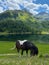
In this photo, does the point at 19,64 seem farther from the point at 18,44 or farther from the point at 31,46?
the point at 18,44

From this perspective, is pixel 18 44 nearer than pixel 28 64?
No

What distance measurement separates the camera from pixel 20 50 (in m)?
27.8

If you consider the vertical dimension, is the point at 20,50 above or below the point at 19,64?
below

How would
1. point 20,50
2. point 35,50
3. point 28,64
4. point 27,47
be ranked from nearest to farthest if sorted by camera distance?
point 28,64 < point 35,50 < point 27,47 < point 20,50

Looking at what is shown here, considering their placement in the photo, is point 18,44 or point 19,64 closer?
point 19,64

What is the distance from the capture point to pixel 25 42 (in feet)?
84.0

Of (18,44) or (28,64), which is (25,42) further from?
(28,64)

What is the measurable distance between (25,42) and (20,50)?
257 cm

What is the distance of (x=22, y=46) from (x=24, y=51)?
70 cm

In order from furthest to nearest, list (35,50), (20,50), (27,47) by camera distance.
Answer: (20,50), (27,47), (35,50)

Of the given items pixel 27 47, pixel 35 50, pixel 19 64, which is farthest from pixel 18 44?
Answer: pixel 19 64

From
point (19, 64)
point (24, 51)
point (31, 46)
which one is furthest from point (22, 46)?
point (19, 64)

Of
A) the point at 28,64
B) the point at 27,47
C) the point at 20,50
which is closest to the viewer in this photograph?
the point at 28,64

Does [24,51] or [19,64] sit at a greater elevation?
[19,64]
